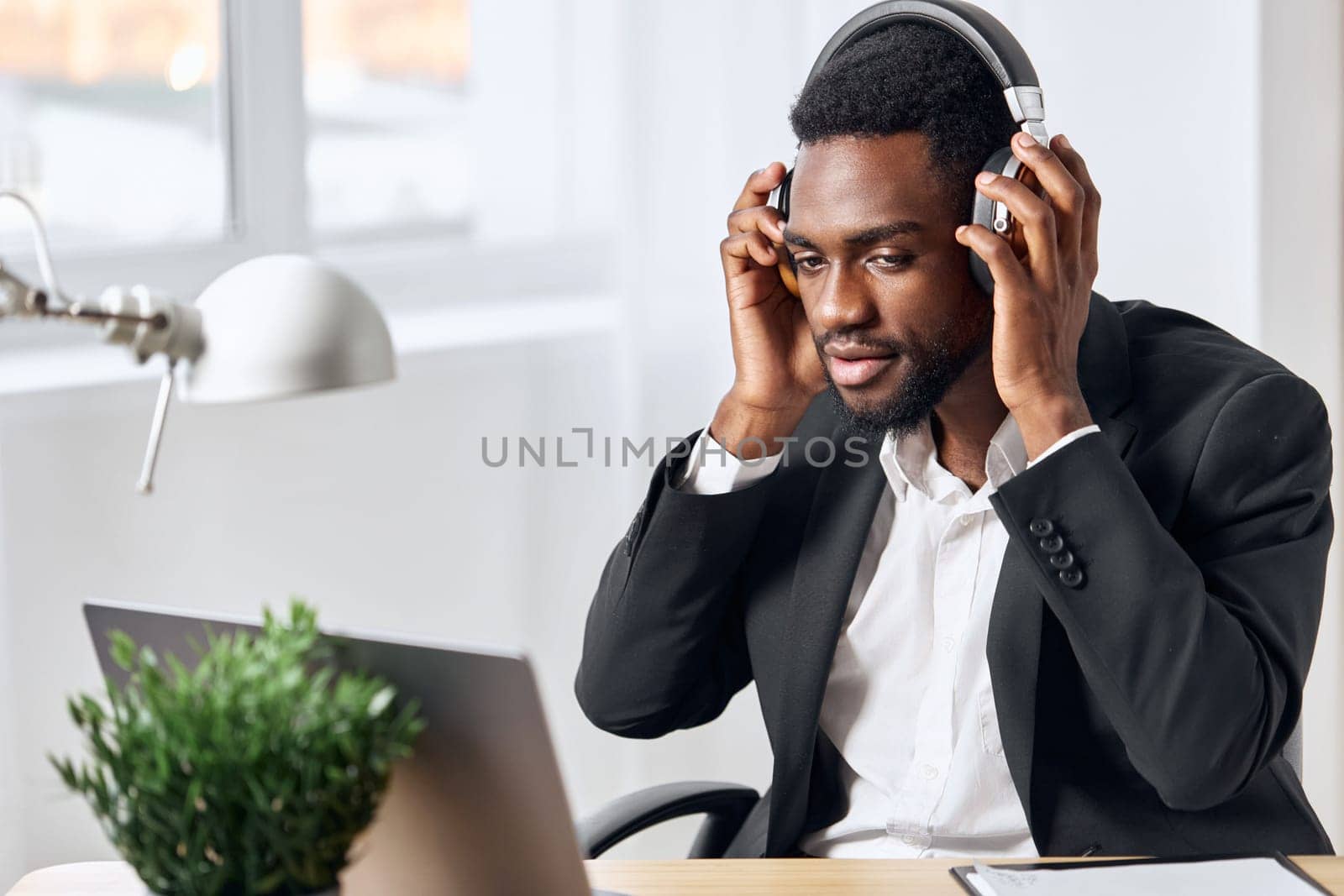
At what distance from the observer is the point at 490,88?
227cm

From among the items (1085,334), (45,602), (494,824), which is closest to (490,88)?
(45,602)

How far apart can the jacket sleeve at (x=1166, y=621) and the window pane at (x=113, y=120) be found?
4.35 ft

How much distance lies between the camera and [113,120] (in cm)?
192

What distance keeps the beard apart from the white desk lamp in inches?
25.7

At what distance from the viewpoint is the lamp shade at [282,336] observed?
748 mm

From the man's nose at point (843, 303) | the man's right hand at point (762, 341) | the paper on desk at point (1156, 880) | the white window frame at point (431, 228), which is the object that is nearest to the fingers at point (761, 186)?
the man's right hand at point (762, 341)

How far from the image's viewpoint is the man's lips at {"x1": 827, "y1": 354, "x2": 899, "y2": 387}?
1331mm

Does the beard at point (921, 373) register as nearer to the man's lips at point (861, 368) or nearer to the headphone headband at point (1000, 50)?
the man's lips at point (861, 368)

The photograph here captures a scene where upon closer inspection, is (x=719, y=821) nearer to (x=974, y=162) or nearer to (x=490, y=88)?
(x=974, y=162)

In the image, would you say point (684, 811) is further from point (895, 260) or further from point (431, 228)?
point (431, 228)

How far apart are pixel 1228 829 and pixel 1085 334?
0.48m

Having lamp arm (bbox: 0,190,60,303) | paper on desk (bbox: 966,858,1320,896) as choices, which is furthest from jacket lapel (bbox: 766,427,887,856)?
lamp arm (bbox: 0,190,60,303)

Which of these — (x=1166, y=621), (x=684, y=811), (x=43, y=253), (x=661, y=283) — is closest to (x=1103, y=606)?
(x=1166, y=621)

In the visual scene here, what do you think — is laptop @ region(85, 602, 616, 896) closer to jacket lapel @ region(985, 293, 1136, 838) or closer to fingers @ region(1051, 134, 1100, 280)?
jacket lapel @ region(985, 293, 1136, 838)
